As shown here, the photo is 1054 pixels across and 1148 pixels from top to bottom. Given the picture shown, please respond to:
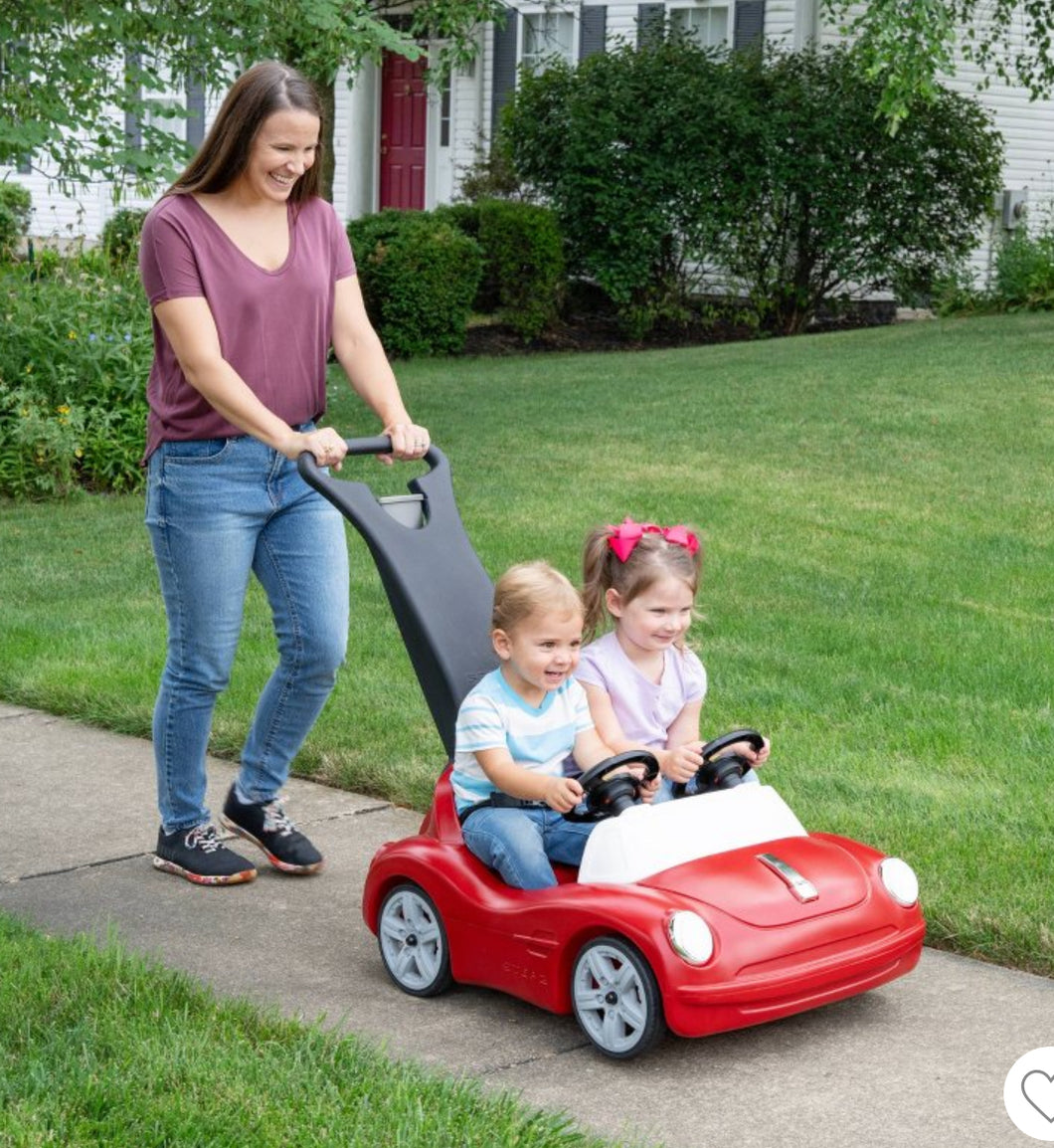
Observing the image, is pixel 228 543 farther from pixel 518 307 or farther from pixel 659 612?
pixel 518 307

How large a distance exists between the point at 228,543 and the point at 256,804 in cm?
74

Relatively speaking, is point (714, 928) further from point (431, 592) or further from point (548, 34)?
point (548, 34)

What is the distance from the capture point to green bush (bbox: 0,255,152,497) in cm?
1047

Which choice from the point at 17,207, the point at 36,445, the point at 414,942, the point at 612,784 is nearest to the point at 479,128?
the point at 17,207

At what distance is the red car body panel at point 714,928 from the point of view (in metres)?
3.52

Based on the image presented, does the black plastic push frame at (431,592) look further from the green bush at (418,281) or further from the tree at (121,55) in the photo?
the green bush at (418,281)

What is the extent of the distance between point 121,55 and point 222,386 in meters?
8.23

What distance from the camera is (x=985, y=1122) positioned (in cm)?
333

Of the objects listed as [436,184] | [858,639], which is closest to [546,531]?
[858,639]

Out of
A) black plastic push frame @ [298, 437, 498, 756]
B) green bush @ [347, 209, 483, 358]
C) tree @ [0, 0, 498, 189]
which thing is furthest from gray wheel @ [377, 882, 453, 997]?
green bush @ [347, 209, 483, 358]

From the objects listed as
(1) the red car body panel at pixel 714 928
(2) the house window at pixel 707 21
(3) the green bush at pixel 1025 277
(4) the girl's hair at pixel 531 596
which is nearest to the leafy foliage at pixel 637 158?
(2) the house window at pixel 707 21

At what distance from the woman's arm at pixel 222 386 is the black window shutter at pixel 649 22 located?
1586 cm

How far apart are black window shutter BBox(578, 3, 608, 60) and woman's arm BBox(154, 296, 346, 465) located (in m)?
17.8

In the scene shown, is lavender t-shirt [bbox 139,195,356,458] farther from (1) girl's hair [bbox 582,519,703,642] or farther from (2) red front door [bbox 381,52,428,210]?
(2) red front door [bbox 381,52,428,210]
